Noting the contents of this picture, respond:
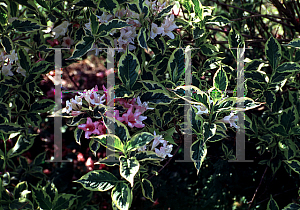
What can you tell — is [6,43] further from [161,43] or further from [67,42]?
[161,43]

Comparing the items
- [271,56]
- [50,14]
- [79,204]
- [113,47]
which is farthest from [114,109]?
[79,204]

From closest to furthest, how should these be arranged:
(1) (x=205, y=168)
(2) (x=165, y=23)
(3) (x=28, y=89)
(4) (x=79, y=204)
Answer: (2) (x=165, y=23), (3) (x=28, y=89), (4) (x=79, y=204), (1) (x=205, y=168)

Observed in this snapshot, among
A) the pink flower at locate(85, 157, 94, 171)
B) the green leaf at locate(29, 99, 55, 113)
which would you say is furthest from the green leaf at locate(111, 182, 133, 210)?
the pink flower at locate(85, 157, 94, 171)

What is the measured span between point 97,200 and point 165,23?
→ 1.37m

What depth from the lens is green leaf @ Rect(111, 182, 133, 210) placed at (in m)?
0.93

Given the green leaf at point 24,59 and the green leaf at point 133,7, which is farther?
the green leaf at point 24,59

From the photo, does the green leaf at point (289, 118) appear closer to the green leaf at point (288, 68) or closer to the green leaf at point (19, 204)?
the green leaf at point (288, 68)

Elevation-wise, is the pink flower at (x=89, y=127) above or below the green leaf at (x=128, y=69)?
below

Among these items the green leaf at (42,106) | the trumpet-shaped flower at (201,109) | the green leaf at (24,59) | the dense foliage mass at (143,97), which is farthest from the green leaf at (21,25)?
the trumpet-shaped flower at (201,109)

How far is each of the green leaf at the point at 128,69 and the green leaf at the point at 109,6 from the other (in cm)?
19

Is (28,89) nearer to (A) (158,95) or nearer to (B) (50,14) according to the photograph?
(B) (50,14)

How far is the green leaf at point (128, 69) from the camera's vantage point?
1.09 meters

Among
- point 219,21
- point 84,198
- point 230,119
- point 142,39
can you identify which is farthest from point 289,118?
point 84,198

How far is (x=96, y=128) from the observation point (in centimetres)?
110
